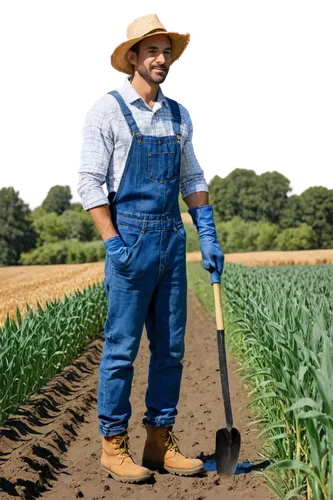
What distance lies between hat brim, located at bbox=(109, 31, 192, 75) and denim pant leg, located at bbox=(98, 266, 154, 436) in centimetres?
111

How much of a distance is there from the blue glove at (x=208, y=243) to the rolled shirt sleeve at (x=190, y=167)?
0.40 feet

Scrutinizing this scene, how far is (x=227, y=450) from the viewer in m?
3.45

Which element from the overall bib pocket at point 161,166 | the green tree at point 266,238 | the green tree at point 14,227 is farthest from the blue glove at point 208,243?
the green tree at point 266,238

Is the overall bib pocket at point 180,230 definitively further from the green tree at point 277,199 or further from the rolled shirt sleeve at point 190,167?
the green tree at point 277,199

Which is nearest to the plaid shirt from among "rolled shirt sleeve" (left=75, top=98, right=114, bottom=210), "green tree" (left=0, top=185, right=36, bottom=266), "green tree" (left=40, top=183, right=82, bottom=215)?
"rolled shirt sleeve" (left=75, top=98, right=114, bottom=210)

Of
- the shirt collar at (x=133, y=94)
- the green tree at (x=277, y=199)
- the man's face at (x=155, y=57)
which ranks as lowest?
the shirt collar at (x=133, y=94)

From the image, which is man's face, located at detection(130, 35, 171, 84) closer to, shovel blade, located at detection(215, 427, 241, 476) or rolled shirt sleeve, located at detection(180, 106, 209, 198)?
rolled shirt sleeve, located at detection(180, 106, 209, 198)

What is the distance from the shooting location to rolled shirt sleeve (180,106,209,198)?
373 cm

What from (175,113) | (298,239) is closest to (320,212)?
(298,239)

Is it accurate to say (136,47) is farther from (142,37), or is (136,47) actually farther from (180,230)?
(180,230)

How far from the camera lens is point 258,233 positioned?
Answer: 42.6 meters

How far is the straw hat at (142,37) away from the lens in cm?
340

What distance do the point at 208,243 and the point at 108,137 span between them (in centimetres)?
80

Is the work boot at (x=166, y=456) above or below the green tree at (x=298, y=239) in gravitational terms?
below
